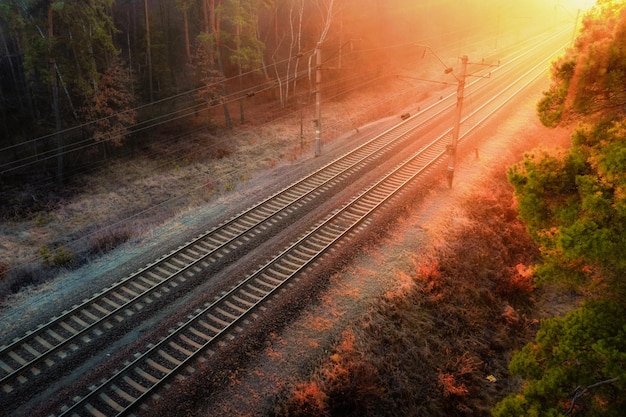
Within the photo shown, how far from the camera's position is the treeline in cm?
719

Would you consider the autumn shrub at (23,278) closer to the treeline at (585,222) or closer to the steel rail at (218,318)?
the steel rail at (218,318)

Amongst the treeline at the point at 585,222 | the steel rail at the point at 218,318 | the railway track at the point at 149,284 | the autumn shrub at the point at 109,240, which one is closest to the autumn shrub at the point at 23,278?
the autumn shrub at the point at 109,240

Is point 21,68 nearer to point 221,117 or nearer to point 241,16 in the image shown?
point 221,117

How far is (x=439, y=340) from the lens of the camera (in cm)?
1253

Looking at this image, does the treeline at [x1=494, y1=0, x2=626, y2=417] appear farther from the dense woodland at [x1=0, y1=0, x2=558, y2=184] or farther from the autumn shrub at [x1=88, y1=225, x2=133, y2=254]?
the autumn shrub at [x1=88, y1=225, x2=133, y2=254]

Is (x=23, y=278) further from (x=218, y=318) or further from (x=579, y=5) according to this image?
(x=579, y=5)

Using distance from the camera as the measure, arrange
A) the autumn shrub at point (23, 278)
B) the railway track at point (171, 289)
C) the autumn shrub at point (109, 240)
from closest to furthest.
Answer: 1. the railway track at point (171, 289)
2. the autumn shrub at point (23, 278)
3. the autumn shrub at point (109, 240)

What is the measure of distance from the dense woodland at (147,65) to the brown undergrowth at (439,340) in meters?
11.0

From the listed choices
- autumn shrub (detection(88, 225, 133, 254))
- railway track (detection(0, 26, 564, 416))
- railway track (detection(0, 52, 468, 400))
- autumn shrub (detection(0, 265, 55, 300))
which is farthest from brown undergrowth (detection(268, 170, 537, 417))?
autumn shrub (detection(88, 225, 133, 254))

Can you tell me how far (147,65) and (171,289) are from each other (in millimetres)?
32693

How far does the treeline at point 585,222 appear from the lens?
7188mm

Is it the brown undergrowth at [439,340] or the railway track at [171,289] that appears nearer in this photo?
the railway track at [171,289]

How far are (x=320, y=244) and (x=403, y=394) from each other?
254 inches

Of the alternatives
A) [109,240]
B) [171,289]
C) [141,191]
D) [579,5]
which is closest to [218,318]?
[171,289]
